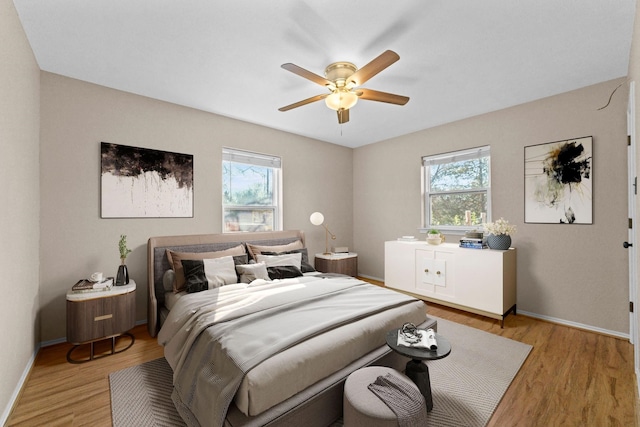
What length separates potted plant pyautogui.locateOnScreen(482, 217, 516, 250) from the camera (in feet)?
10.9

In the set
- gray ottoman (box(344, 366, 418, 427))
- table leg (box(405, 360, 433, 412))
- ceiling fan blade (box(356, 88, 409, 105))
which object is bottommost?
table leg (box(405, 360, 433, 412))

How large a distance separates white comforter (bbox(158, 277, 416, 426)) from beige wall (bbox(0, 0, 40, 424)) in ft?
3.11

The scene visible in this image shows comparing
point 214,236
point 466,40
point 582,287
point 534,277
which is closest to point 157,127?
point 214,236

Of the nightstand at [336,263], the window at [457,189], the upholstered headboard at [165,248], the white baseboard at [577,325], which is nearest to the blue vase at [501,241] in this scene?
the window at [457,189]

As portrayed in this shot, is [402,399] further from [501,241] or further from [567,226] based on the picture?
[567,226]

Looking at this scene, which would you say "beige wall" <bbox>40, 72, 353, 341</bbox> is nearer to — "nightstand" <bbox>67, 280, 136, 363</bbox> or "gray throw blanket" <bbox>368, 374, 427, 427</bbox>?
"nightstand" <bbox>67, 280, 136, 363</bbox>

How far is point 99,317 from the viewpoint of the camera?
2482 mm

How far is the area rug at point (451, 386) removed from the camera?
5.79 ft

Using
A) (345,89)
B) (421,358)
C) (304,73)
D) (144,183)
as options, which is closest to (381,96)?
(345,89)

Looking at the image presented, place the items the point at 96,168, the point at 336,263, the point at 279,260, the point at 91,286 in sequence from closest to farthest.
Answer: the point at 91,286, the point at 96,168, the point at 279,260, the point at 336,263

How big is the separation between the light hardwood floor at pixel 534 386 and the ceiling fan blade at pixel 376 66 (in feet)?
8.27

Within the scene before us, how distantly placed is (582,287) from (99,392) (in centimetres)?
476

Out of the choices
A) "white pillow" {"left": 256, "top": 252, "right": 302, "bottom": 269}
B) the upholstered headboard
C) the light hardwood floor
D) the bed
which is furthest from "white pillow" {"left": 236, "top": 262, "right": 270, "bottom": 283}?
the light hardwood floor

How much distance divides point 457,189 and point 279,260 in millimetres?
2941
